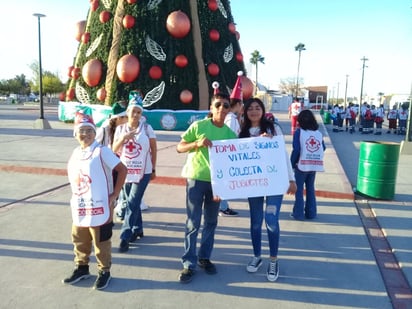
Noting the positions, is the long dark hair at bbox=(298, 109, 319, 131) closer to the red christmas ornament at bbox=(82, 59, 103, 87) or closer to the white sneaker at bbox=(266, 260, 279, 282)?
the white sneaker at bbox=(266, 260, 279, 282)

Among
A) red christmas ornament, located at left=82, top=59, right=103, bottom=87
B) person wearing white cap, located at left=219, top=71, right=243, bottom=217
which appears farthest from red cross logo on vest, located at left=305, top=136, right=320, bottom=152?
red christmas ornament, located at left=82, top=59, right=103, bottom=87

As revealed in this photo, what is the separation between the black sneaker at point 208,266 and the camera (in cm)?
369

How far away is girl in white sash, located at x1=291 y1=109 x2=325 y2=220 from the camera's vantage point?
5395 millimetres

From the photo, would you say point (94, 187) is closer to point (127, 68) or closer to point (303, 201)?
point (303, 201)

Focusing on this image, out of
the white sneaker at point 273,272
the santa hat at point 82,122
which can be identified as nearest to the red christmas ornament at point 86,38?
the santa hat at point 82,122

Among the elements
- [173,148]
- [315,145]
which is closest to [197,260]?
[315,145]

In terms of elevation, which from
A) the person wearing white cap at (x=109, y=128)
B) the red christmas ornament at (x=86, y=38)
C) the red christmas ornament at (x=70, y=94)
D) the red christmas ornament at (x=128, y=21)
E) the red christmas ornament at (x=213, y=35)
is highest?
the red christmas ornament at (x=128, y=21)

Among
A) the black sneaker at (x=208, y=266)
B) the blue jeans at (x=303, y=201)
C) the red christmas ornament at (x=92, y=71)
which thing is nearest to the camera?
the black sneaker at (x=208, y=266)

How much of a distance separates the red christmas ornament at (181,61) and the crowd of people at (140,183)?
1162cm

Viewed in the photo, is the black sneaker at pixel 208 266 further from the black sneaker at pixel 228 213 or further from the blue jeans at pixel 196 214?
the black sneaker at pixel 228 213

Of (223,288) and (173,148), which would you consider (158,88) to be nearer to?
(173,148)

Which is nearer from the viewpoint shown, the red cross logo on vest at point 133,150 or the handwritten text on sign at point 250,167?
the handwritten text on sign at point 250,167

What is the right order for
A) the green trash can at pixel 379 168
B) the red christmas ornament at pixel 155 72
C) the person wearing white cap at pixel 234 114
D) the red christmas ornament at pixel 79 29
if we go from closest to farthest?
the person wearing white cap at pixel 234 114
the green trash can at pixel 379 168
the red christmas ornament at pixel 155 72
the red christmas ornament at pixel 79 29

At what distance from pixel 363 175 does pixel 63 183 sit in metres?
5.91
